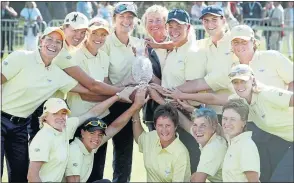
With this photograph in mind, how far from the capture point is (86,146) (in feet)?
23.3

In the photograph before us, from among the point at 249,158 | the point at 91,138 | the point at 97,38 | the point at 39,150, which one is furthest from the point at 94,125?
the point at 249,158

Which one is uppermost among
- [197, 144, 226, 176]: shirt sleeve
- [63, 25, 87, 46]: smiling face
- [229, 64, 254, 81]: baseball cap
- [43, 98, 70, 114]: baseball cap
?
[63, 25, 87, 46]: smiling face

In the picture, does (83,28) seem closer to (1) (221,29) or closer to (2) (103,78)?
(2) (103,78)

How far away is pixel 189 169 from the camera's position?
282 inches

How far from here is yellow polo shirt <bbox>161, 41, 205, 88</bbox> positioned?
A: 7.39 metres

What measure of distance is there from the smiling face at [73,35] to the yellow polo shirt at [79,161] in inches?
36.9

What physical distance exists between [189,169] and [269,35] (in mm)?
12167

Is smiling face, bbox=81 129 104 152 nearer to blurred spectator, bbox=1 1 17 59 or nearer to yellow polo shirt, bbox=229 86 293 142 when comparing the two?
yellow polo shirt, bbox=229 86 293 142

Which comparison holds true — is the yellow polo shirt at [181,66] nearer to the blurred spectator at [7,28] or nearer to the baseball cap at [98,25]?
the baseball cap at [98,25]

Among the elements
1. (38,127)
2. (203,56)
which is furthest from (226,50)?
(38,127)

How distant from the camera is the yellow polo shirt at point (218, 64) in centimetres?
722

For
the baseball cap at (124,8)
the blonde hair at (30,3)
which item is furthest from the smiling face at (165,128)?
the blonde hair at (30,3)

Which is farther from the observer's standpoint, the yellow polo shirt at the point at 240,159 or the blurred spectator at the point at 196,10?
the blurred spectator at the point at 196,10

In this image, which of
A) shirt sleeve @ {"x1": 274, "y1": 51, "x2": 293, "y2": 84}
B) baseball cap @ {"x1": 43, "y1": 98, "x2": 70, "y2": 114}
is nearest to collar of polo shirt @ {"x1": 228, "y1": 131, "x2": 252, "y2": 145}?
shirt sleeve @ {"x1": 274, "y1": 51, "x2": 293, "y2": 84}
